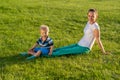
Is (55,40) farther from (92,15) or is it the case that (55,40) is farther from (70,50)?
(92,15)

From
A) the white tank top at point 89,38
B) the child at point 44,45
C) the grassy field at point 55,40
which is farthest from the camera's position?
the white tank top at point 89,38

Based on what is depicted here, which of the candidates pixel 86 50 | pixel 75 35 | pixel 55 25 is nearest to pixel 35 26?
pixel 55 25

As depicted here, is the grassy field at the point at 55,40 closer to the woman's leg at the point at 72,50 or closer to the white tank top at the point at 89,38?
the woman's leg at the point at 72,50

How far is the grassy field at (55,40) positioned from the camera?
8.02m

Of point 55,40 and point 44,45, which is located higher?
point 44,45

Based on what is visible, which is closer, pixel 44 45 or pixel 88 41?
pixel 44 45

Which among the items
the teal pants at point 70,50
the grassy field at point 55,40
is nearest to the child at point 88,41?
the teal pants at point 70,50

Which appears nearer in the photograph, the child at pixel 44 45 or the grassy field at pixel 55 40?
the grassy field at pixel 55 40

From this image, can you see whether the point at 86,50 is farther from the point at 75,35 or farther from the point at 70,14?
the point at 70,14

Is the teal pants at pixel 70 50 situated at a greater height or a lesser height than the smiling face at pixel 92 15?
lesser

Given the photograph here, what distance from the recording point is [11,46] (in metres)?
10.0

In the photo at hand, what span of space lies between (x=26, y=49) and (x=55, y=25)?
11.8ft

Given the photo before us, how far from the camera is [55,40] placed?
11039 mm

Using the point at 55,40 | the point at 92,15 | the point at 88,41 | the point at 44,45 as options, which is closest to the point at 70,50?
the point at 88,41
